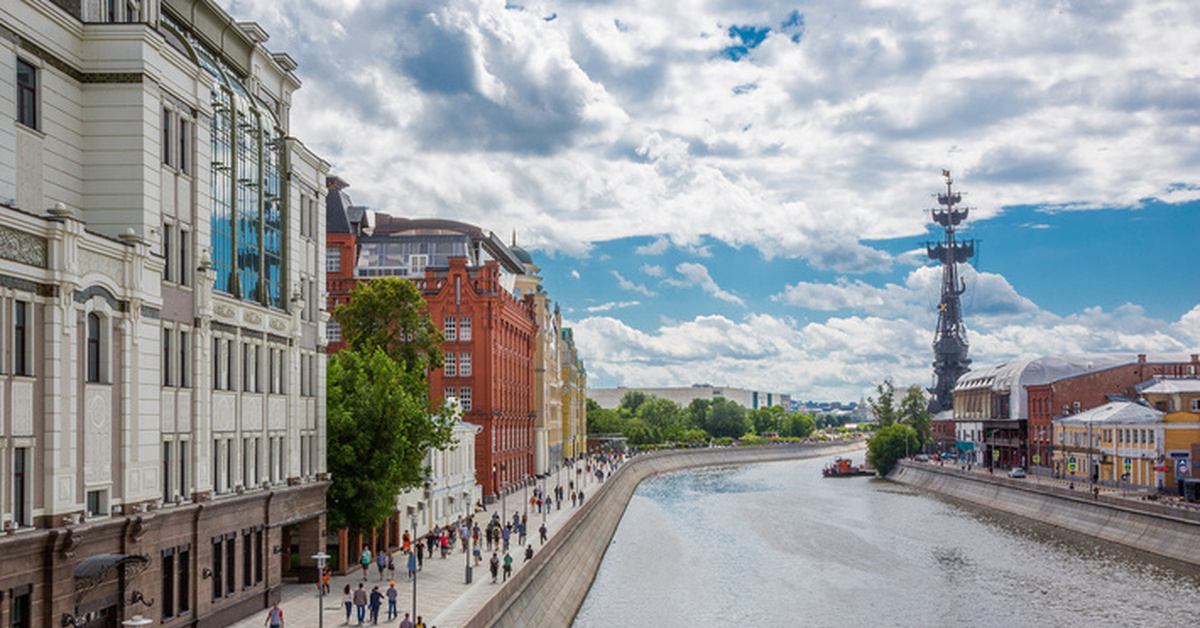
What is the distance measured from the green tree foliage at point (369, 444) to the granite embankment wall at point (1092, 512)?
46.7 meters

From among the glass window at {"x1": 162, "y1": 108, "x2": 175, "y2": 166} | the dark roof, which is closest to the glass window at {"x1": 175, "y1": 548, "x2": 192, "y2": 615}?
the glass window at {"x1": 162, "y1": 108, "x2": 175, "y2": 166}

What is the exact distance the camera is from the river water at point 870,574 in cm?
5319

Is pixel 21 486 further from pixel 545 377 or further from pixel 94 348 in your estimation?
pixel 545 377

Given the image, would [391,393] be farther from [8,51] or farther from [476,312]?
[476,312]

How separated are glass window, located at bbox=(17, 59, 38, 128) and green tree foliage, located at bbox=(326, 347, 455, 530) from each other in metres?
22.9

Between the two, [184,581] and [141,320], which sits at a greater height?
[141,320]

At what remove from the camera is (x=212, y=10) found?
128 ft

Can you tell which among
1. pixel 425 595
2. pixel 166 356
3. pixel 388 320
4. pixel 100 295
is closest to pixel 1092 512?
pixel 388 320

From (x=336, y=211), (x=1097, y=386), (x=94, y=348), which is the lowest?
(x=1097, y=386)

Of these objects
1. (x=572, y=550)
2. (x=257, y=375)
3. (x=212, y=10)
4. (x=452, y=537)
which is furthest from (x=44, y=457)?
(x=572, y=550)

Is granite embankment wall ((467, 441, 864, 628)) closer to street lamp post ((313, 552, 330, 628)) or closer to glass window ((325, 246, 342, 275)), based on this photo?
street lamp post ((313, 552, 330, 628))

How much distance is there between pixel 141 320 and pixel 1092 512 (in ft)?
241

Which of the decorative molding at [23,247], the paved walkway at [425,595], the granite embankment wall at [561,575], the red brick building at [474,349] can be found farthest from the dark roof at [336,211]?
the decorative molding at [23,247]

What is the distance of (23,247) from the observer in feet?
82.6
